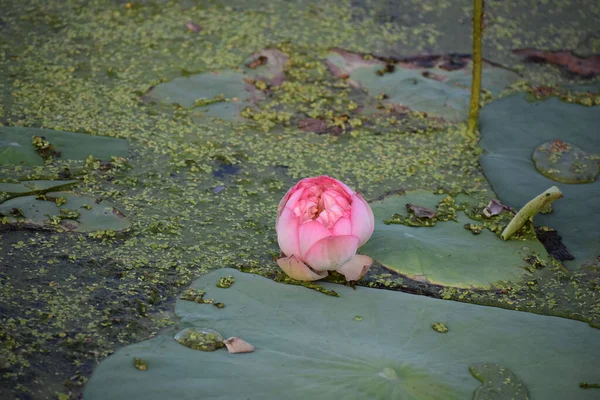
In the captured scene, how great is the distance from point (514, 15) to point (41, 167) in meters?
2.21

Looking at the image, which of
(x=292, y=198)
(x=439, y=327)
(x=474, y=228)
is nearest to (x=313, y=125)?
(x=474, y=228)

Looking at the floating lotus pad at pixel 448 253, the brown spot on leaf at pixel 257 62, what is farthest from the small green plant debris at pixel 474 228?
the brown spot on leaf at pixel 257 62

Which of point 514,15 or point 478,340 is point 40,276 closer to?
point 478,340

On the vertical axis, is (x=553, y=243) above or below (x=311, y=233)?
below

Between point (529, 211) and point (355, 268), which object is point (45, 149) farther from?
point (529, 211)

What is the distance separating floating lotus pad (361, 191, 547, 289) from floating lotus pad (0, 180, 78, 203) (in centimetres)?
82

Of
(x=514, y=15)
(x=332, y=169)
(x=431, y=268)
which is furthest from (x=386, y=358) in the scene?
(x=514, y=15)

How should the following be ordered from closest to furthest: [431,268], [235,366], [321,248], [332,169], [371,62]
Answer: [235,366] < [321,248] < [431,268] < [332,169] < [371,62]

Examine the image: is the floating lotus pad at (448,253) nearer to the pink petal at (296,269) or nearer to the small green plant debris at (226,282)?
the pink petal at (296,269)

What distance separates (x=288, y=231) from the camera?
148 centimetres

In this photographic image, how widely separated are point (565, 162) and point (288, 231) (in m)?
1.03

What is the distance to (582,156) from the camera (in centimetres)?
209

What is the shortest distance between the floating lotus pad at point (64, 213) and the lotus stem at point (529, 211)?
98cm

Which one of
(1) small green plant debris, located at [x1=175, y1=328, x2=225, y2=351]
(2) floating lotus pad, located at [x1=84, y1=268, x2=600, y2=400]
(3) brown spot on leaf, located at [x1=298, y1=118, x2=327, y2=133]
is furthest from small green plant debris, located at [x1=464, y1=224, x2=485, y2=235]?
(1) small green plant debris, located at [x1=175, y1=328, x2=225, y2=351]
